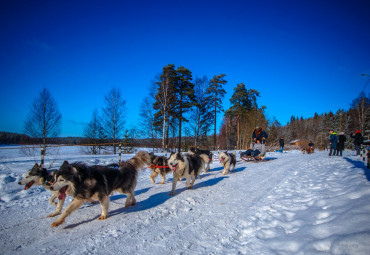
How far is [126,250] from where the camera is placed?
8.68ft

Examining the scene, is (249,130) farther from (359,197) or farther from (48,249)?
(48,249)

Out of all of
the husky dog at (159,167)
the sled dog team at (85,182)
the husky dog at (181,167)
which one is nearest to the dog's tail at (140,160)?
the sled dog team at (85,182)

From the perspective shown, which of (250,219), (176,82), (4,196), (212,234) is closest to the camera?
(212,234)

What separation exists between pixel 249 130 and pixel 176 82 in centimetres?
1902

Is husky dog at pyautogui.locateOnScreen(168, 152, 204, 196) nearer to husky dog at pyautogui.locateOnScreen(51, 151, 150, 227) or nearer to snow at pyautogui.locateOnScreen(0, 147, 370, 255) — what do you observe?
snow at pyautogui.locateOnScreen(0, 147, 370, 255)

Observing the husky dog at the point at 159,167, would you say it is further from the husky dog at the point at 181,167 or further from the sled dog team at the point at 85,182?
the sled dog team at the point at 85,182

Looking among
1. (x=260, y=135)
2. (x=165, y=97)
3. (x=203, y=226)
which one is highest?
(x=165, y=97)

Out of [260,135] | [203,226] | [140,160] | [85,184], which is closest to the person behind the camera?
[203,226]

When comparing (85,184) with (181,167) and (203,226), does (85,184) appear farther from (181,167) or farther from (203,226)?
(181,167)

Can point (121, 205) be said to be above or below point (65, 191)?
below

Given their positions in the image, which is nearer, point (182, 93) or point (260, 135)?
point (260, 135)

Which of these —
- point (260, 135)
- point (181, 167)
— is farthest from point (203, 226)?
point (260, 135)

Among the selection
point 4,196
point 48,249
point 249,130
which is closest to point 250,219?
point 48,249

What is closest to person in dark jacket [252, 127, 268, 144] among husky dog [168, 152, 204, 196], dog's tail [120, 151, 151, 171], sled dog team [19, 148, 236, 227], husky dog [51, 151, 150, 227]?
husky dog [168, 152, 204, 196]
